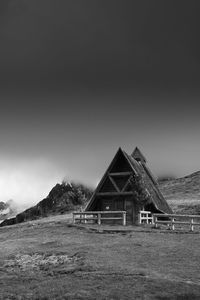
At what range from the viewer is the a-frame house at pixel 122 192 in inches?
2023

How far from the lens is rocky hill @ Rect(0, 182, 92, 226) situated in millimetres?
121069

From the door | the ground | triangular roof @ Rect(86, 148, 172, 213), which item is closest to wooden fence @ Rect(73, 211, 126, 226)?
the door

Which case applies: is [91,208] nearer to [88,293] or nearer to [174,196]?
[88,293]

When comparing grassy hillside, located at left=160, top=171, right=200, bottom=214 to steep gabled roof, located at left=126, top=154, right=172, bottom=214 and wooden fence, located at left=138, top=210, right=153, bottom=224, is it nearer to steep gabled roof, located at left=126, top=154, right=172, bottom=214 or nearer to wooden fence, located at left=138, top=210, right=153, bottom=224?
steep gabled roof, located at left=126, top=154, right=172, bottom=214

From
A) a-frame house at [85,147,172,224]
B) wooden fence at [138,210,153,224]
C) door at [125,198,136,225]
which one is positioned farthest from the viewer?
door at [125,198,136,225]

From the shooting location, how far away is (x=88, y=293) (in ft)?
67.3

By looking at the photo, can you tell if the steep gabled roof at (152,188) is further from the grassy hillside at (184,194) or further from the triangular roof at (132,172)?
the grassy hillside at (184,194)

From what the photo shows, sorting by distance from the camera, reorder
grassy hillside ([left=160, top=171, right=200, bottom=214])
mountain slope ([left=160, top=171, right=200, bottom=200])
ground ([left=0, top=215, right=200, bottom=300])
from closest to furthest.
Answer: ground ([left=0, top=215, right=200, bottom=300]) → grassy hillside ([left=160, top=171, right=200, bottom=214]) → mountain slope ([left=160, top=171, right=200, bottom=200])

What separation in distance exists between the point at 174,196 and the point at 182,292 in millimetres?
80169

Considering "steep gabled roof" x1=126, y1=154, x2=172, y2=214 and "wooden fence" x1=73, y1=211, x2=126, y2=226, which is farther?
"steep gabled roof" x1=126, y1=154, x2=172, y2=214

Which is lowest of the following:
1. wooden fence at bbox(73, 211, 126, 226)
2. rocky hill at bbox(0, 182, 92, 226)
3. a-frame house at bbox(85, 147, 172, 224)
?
wooden fence at bbox(73, 211, 126, 226)

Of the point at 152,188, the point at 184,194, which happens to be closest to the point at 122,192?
the point at 152,188

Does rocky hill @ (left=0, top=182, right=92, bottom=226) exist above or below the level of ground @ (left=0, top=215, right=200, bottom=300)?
above

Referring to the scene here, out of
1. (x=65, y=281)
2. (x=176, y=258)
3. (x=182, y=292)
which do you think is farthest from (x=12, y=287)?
(x=176, y=258)
